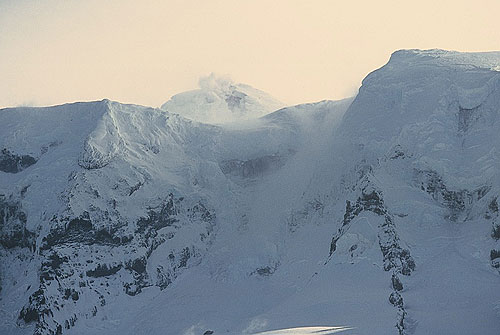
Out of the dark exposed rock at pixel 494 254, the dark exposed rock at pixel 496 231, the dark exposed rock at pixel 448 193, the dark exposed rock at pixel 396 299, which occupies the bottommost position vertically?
the dark exposed rock at pixel 396 299

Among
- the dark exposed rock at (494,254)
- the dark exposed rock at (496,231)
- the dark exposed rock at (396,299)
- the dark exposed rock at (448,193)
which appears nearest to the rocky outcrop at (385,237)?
the dark exposed rock at (396,299)

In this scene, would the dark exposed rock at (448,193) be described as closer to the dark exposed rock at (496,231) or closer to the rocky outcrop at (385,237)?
the rocky outcrop at (385,237)

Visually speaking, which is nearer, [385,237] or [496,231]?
[496,231]

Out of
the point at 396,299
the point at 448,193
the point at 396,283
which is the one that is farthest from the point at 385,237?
the point at 396,299

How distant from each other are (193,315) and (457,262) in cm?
7020

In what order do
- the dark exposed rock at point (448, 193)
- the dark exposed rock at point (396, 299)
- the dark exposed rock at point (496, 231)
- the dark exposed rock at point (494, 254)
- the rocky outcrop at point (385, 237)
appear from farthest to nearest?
1. the dark exposed rock at point (448, 193)
2. the rocky outcrop at point (385, 237)
3. the dark exposed rock at point (496, 231)
4. the dark exposed rock at point (494, 254)
5. the dark exposed rock at point (396, 299)

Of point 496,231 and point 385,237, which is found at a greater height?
point 385,237

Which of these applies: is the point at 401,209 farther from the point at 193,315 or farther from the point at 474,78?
the point at 193,315

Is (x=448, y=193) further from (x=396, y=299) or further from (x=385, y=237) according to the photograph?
(x=396, y=299)

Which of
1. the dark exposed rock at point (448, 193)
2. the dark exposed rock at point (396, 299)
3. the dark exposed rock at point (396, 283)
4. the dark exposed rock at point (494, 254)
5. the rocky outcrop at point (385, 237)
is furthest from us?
the dark exposed rock at point (448, 193)

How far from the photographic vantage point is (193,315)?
19388 centimetres

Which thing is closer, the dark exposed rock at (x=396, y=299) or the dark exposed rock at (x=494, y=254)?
the dark exposed rock at (x=396, y=299)

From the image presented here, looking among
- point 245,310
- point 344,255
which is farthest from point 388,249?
point 245,310

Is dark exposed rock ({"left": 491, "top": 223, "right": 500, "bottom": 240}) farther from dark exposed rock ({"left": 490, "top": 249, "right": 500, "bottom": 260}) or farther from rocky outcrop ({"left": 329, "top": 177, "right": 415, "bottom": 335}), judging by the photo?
rocky outcrop ({"left": 329, "top": 177, "right": 415, "bottom": 335})
